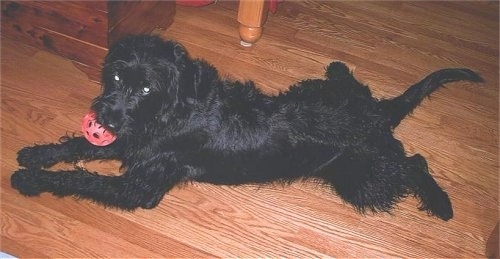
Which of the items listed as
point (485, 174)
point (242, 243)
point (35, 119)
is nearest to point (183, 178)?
point (242, 243)

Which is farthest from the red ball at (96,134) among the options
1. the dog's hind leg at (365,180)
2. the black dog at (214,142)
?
the dog's hind leg at (365,180)

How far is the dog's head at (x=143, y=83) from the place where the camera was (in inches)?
66.9

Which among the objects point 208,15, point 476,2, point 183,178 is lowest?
point 183,178

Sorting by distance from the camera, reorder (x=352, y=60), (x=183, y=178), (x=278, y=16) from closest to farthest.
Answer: (x=183, y=178) → (x=352, y=60) → (x=278, y=16)

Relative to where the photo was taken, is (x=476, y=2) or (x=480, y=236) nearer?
(x=480, y=236)

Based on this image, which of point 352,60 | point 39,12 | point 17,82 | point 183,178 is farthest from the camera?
point 352,60

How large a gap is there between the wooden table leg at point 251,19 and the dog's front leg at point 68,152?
1103mm

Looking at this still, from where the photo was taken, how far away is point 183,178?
2.09 m

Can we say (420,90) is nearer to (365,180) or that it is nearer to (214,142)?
(365,180)

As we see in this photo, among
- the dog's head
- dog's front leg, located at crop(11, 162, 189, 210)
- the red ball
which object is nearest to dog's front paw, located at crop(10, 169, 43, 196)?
dog's front leg, located at crop(11, 162, 189, 210)

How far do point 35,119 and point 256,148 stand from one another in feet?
3.73

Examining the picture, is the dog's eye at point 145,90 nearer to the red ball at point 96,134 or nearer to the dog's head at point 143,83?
the dog's head at point 143,83

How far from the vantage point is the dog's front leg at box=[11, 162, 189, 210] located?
77.9 inches

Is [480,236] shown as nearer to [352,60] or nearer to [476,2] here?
[352,60]
